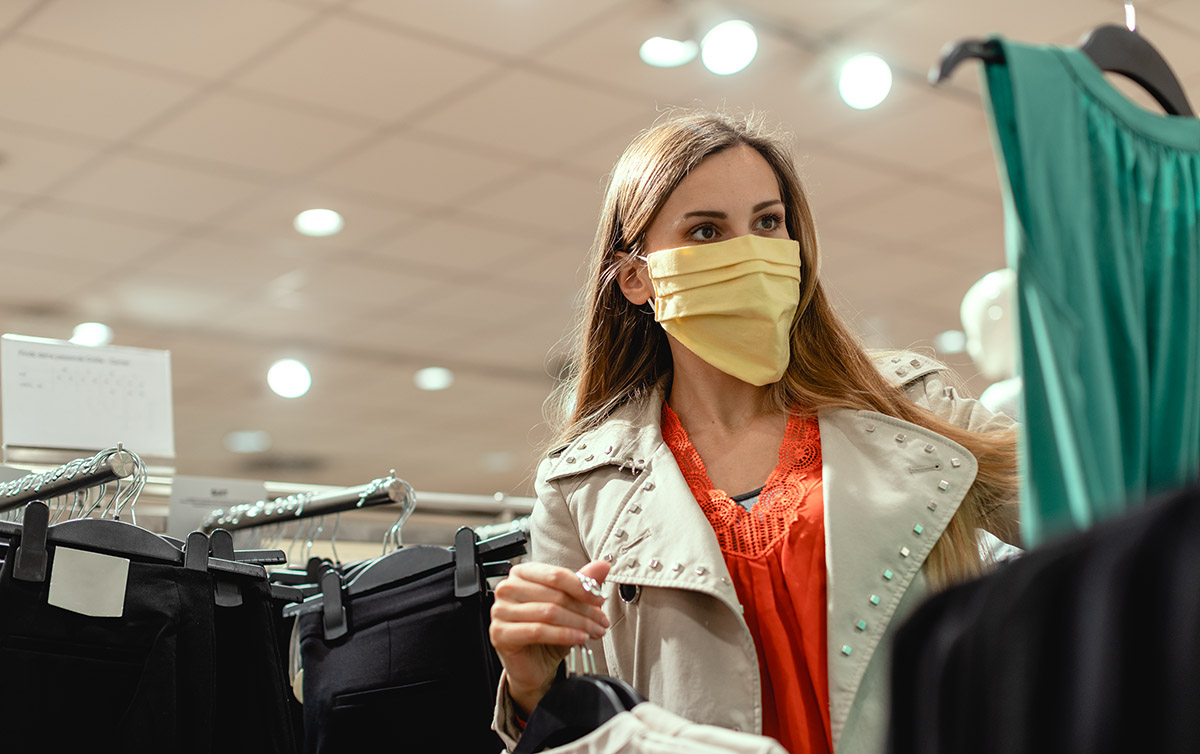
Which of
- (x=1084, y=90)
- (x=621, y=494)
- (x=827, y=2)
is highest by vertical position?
(x=827, y=2)

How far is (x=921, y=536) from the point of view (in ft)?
4.55

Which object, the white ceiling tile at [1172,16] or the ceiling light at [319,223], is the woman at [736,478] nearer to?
the white ceiling tile at [1172,16]

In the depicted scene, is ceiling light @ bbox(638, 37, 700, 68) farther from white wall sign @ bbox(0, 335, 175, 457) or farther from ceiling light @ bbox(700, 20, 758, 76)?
white wall sign @ bbox(0, 335, 175, 457)

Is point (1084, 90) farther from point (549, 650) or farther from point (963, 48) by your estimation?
point (549, 650)

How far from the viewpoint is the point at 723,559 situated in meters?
1.42

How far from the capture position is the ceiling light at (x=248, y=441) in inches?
402

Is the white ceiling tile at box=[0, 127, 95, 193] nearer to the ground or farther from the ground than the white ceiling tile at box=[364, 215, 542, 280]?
nearer to the ground

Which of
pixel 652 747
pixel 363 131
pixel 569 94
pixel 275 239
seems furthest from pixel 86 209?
pixel 652 747

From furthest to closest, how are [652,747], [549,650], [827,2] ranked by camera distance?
[827,2] < [549,650] < [652,747]

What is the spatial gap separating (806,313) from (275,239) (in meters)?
4.56

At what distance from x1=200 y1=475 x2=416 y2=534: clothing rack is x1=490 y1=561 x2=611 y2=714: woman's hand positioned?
643 millimetres

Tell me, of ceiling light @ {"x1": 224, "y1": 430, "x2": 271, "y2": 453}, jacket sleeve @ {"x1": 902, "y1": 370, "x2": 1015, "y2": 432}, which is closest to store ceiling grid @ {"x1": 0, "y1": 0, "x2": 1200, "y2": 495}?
jacket sleeve @ {"x1": 902, "y1": 370, "x2": 1015, "y2": 432}

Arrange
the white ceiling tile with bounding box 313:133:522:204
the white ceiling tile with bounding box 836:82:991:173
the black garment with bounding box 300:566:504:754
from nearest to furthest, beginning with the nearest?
1. the black garment with bounding box 300:566:504:754
2. the white ceiling tile with bounding box 836:82:991:173
3. the white ceiling tile with bounding box 313:133:522:204

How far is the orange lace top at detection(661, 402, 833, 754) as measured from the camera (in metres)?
1.39
